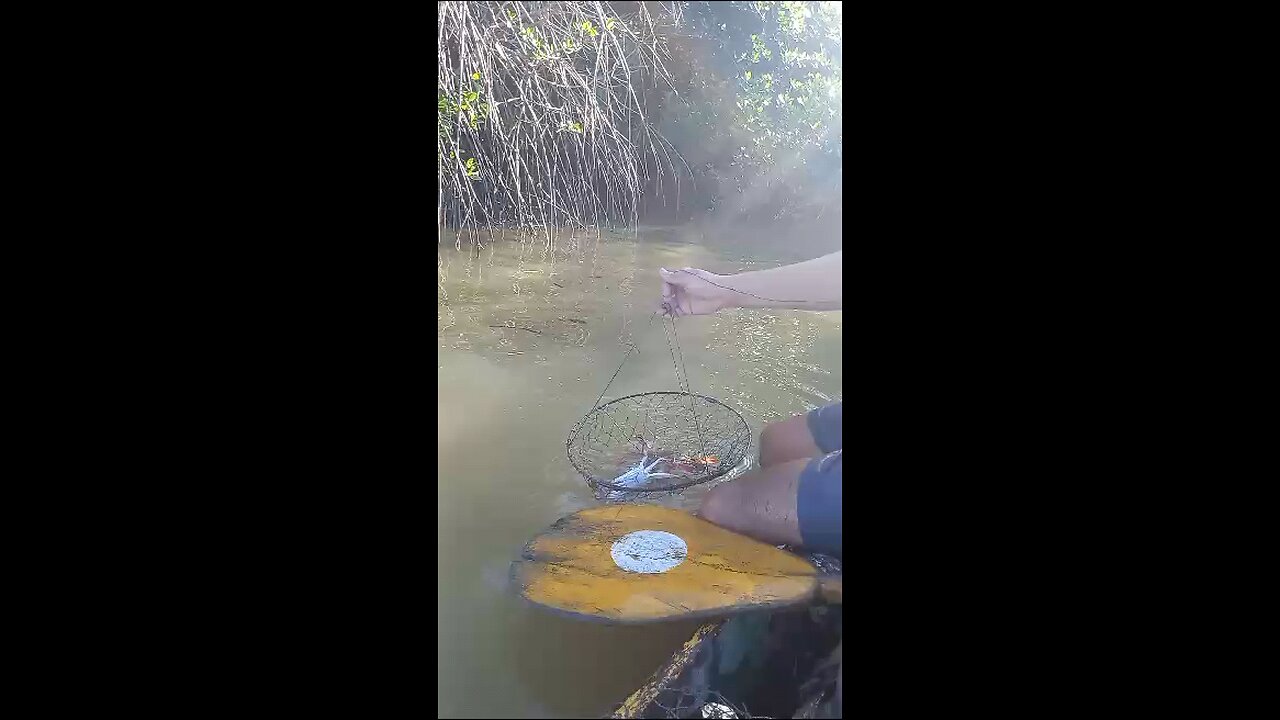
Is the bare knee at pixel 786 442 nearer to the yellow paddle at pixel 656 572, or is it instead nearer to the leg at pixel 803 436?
the leg at pixel 803 436

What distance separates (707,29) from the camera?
2.01m

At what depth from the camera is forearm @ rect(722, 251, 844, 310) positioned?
1.97 metres

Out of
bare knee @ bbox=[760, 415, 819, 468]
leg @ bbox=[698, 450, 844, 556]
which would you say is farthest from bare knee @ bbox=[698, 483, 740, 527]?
bare knee @ bbox=[760, 415, 819, 468]

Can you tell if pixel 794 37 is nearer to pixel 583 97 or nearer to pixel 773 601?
pixel 583 97

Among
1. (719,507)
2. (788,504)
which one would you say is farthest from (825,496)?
(719,507)

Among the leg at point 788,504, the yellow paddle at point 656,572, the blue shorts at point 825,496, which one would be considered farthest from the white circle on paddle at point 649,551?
the blue shorts at point 825,496

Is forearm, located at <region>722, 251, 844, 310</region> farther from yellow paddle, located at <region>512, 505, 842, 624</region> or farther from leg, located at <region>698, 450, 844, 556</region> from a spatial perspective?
yellow paddle, located at <region>512, 505, 842, 624</region>

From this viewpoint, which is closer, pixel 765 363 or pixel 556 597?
pixel 556 597

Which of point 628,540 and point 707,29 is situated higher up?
point 707,29

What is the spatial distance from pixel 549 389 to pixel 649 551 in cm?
44

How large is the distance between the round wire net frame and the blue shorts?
165 millimetres

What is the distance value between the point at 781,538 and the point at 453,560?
2.39 ft

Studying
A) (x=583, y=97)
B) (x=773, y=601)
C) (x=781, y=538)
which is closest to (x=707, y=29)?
(x=583, y=97)

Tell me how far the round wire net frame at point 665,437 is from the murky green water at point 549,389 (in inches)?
1.1
